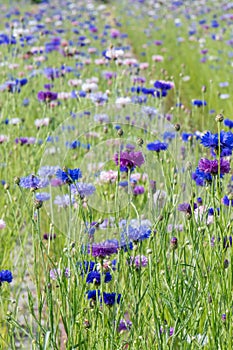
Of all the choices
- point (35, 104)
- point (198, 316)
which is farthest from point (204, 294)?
point (35, 104)

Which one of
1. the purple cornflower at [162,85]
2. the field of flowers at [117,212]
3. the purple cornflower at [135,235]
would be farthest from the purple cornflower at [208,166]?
the purple cornflower at [162,85]

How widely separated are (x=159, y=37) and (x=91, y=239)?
259 inches

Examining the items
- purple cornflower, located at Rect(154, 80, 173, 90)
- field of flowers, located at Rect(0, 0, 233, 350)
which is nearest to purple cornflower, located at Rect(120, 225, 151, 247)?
field of flowers, located at Rect(0, 0, 233, 350)

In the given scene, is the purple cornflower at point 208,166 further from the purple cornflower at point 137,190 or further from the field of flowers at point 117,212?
the purple cornflower at point 137,190

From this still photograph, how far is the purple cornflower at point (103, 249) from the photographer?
1.47m

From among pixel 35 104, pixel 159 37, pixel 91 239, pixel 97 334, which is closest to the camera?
pixel 97 334

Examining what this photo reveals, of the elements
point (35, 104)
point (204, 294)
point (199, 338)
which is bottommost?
Result: point (199, 338)

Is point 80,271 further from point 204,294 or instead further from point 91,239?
point 204,294

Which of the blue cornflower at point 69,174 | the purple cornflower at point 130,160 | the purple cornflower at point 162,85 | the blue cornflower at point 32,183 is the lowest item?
the blue cornflower at point 32,183

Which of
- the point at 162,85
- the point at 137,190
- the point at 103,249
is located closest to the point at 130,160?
the point at 103,249

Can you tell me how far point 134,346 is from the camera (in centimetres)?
145

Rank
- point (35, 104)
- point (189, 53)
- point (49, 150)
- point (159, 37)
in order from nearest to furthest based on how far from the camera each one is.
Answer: point (49, 150) → point (35, 104) → point (189, 53) → point (159, 37)

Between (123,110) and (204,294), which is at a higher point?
(123,110)

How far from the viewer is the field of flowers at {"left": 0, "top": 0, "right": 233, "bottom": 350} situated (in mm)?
1439
